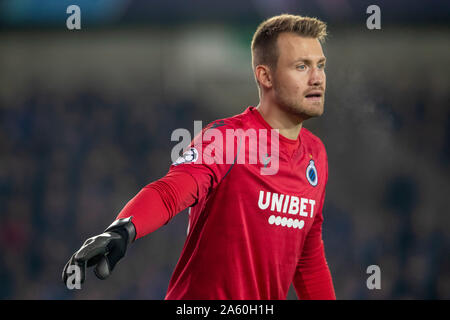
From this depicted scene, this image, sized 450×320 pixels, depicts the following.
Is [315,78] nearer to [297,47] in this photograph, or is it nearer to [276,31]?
[297,47]

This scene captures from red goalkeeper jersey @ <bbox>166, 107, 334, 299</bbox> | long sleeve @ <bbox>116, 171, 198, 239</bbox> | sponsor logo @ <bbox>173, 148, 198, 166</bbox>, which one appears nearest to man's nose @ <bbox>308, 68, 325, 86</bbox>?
red goalkeeper jersey @ <bbox>166, 107, 334, 299</bbox>

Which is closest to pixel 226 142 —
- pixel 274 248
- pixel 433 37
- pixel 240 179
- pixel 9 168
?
pixel 240 179

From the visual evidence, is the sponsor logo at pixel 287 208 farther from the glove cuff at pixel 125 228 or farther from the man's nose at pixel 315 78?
the glove cuff at pixel 125 228

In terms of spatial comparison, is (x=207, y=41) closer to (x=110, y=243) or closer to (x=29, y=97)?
(x=29, y=97)

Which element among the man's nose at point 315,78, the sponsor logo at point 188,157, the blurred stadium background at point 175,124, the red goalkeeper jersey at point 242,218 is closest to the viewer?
the sponsor logo at point 188,157

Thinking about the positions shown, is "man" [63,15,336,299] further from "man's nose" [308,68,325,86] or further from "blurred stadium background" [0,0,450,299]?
"blurred stadium background" [0,0,450,299]

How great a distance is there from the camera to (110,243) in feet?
5.82

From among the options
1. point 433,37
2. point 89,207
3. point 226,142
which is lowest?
point 89,207

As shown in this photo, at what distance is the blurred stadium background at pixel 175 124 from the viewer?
7570 millimetres

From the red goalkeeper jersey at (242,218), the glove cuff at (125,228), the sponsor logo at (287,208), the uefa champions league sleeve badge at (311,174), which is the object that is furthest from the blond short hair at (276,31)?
the glove cuff at (125,228)

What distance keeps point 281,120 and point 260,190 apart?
0.47 metres

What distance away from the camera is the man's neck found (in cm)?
282

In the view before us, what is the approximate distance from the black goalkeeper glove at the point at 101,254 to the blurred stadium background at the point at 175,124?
586cm

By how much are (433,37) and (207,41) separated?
4.11m
